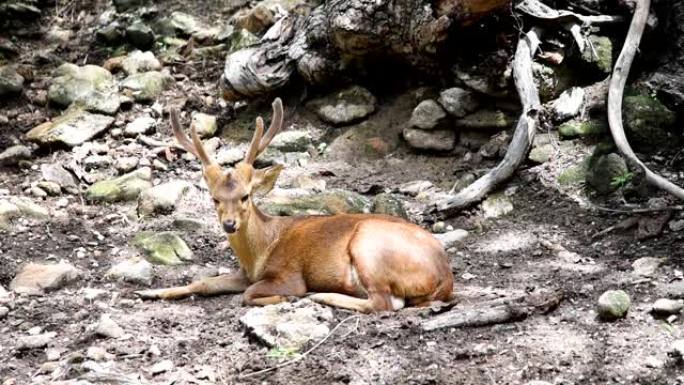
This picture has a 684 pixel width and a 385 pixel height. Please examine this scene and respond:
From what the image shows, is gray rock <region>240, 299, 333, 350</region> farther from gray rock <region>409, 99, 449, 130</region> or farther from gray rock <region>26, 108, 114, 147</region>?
gray rock <region>26, 108, 114, 147</region>

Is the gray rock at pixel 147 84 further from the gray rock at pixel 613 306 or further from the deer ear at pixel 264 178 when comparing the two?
the gray rock at pixel 613 306

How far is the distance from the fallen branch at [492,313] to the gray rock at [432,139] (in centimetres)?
308

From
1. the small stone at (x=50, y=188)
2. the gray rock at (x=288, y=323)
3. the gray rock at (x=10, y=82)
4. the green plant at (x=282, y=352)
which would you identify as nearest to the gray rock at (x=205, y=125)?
the small stone at (x=50, y=188)

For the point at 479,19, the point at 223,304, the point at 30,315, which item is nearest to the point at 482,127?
the point at 479,19

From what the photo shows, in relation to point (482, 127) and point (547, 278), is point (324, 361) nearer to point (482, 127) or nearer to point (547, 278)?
point (547, 278)

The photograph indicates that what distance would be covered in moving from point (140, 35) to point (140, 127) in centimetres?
181

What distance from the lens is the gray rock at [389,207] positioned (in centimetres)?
733

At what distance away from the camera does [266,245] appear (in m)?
6.29

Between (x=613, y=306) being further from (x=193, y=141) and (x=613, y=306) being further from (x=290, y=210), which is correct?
(x=290, y=210)

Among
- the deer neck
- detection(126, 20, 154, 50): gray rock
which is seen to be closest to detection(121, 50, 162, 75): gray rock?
detection(126, 20, 154, 50): gray rock

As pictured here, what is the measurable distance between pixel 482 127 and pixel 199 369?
13.8ft

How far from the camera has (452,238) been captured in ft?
22.6

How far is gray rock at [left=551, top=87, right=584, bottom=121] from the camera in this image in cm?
771

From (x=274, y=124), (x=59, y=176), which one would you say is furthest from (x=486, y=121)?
(x=59, y=176)
